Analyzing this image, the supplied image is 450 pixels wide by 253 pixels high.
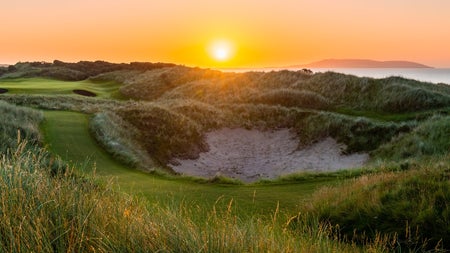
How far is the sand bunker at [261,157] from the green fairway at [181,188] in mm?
4772

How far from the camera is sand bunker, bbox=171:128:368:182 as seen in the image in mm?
21844

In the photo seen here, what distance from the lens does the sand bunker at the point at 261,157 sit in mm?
21844

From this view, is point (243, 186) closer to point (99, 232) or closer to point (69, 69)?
point (99, 232)

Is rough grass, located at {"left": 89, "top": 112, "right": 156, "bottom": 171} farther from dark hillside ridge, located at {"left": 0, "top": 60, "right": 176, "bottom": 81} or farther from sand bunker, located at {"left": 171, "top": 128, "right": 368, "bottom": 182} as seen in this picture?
dark hillside ridge, located at {"left": 0, "top": 60, "right": 176, "bottom": 81}

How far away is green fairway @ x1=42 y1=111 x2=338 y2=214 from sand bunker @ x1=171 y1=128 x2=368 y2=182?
477cm

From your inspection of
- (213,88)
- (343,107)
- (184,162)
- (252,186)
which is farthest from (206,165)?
(213,88)

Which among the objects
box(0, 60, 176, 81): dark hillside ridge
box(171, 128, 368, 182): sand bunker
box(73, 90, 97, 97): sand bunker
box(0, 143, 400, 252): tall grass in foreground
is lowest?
box(171, 128, 368, 182): sand bunker

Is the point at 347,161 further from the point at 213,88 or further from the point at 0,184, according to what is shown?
the point at 213,88

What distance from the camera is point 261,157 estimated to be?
2441 cm

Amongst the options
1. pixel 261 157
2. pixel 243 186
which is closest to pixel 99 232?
pixel 243 186

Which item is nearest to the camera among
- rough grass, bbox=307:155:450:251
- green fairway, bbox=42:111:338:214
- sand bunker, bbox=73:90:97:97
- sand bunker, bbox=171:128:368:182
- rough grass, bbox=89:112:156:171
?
rough grass, bbox=307:155:450:251

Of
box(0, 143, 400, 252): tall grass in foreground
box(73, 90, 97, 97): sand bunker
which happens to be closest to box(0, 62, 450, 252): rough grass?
box(0, 143, 400, 252): tall grass in foreground

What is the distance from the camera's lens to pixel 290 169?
72.2 feet

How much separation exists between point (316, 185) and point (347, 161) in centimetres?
1040
